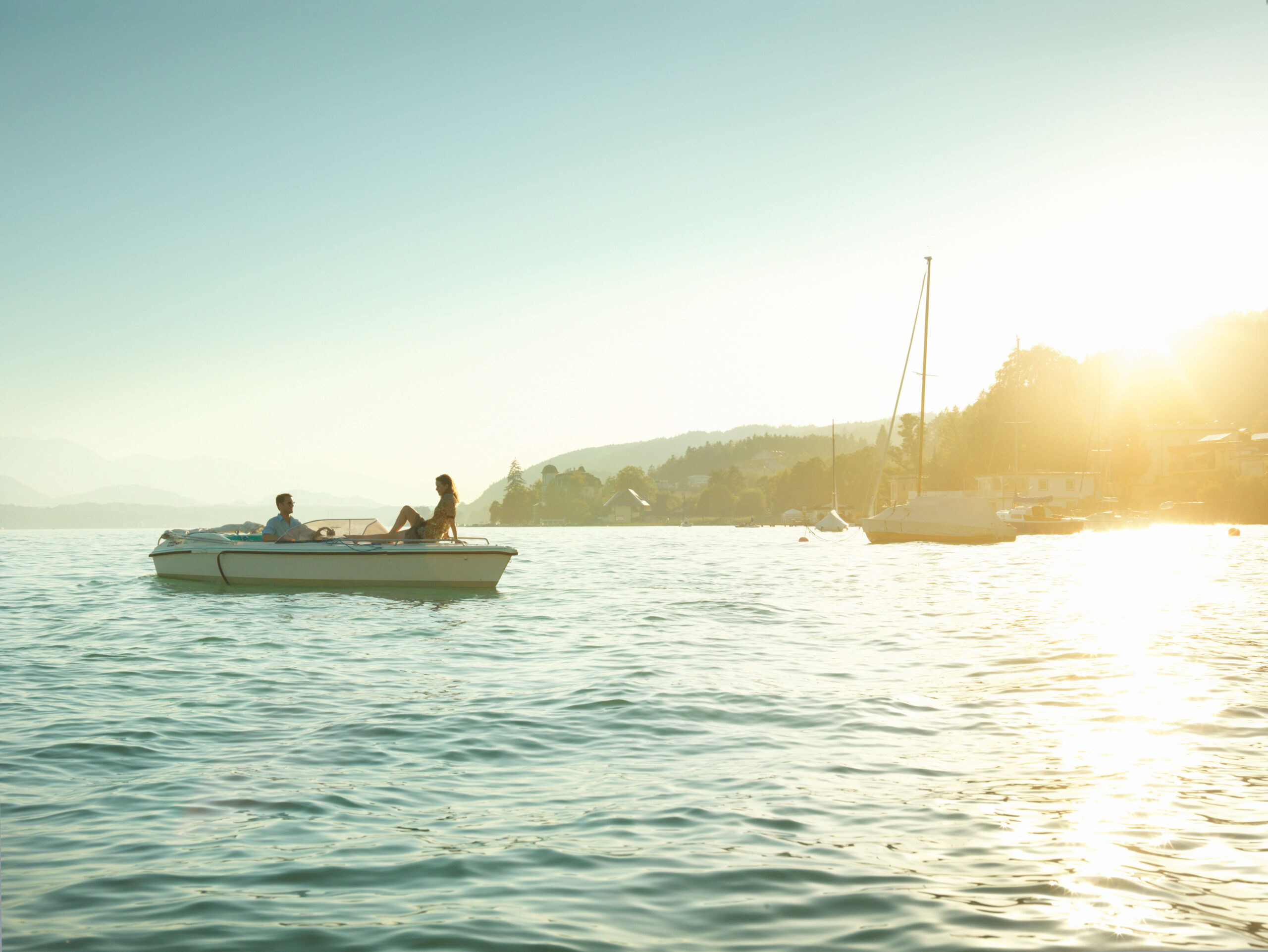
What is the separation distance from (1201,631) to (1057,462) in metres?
114

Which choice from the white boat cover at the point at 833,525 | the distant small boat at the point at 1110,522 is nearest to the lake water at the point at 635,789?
the distant small boat at the point at 1110,522

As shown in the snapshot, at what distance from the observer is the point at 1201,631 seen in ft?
48.1

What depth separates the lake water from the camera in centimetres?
407

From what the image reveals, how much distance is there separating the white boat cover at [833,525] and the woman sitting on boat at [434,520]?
74.5 meters

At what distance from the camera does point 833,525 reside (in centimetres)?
9262

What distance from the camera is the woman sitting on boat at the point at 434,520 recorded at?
68.9 ft

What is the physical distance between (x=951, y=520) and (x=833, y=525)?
142ft

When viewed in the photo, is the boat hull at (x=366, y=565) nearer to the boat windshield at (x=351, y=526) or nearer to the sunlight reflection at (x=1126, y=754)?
the boat windshield at (x=351, y=526)

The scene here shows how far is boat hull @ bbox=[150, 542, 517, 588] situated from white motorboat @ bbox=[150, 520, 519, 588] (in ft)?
0.04

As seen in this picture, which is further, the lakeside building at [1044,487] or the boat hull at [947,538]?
the lakeside building at [1044,487]

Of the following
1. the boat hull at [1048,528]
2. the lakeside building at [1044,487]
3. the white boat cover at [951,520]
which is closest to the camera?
the white boat cover at [951,520]

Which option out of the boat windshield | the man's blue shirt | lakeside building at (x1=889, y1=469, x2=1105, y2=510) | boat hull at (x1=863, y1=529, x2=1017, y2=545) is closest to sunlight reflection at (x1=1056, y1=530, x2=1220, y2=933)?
the boat windshield

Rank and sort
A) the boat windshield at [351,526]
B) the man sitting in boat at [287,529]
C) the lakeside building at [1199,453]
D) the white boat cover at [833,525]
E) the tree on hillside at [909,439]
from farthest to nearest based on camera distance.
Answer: the tree on hillside at [909,439] < the lakeside building at [1199,453] < the white boat cover at [833,525] < the boat windshield at [351,526] < the man sitting in boat at [287,529]

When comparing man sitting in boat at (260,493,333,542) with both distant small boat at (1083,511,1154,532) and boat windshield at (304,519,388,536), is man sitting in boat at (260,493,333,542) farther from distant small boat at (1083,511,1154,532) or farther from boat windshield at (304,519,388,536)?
distant small boat at (1083,511,1154,532)
